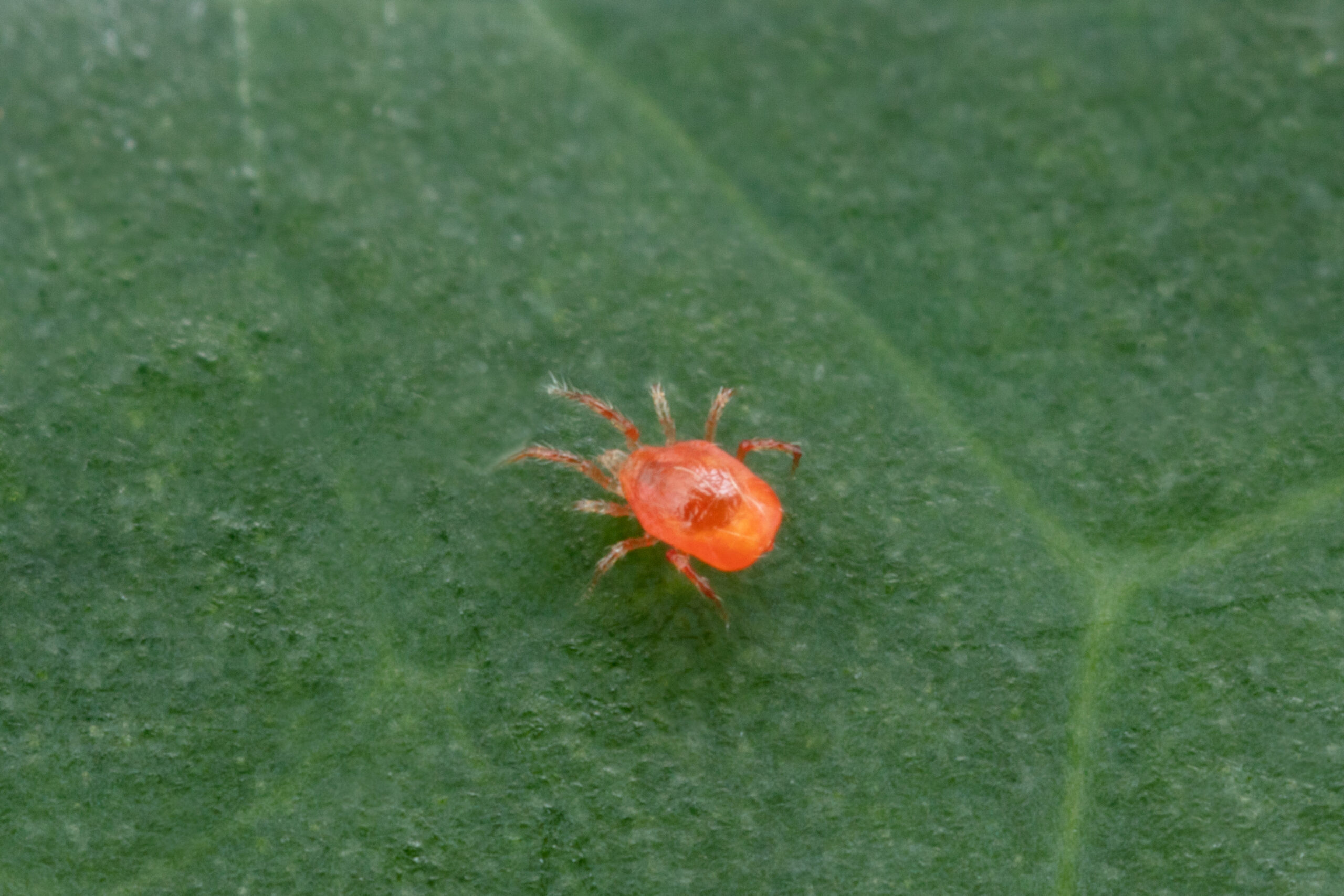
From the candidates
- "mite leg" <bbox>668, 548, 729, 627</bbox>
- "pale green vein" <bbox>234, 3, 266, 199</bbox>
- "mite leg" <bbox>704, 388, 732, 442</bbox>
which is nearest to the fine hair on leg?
"mite leg" <bbox>668, 548, 729, 627</bbox>

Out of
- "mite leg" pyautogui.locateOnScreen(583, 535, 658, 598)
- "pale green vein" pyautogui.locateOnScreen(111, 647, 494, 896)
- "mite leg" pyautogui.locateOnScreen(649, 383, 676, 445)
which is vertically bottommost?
"pale green vein" pyautogui.locateOnScreen(111, 647, 494, 896)

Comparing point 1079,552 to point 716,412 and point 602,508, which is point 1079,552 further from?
point 602,508

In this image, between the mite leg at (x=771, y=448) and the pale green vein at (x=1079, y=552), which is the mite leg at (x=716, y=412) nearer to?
the mite leg at (x=771, y=448)

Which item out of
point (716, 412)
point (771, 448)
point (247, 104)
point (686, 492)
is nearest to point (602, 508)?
point (686, 492)

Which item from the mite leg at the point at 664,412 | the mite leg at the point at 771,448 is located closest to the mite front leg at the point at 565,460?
the mite leg at the point at 664,412

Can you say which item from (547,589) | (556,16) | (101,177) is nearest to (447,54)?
(556,16)

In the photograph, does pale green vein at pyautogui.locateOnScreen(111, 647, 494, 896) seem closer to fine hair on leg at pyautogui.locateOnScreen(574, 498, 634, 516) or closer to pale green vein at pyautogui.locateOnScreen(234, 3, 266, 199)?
fine hair on leg at pyautogui.locateOnScreen(574, 498, 634, 516)
